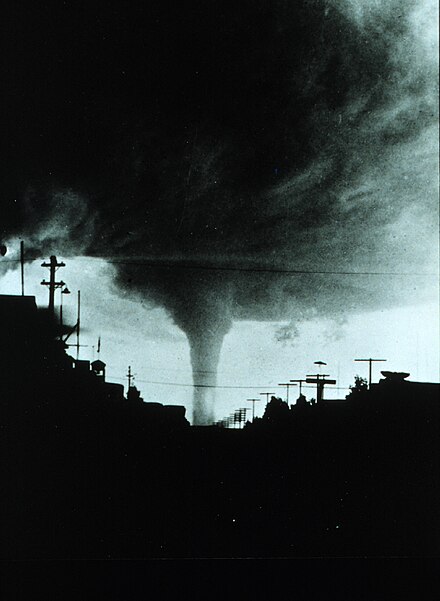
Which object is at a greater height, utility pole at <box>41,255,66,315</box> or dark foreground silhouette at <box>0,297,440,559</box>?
utility pole at <box>41,255,66,315</box>

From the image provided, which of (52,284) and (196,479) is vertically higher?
(52,284)

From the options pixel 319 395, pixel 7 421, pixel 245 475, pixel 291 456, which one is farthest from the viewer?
pixel 319 395

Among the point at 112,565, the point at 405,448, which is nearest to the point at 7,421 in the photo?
the point at 112,565

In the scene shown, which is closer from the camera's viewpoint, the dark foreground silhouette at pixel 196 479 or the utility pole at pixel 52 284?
the dark foreground silhouette at pixel 196 479

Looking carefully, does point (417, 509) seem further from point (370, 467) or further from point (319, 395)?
point (319, 395)

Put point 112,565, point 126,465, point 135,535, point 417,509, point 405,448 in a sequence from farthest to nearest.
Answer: point 126,465 < point 405,448 < point 417,509 < point 135,535 < point 112,565

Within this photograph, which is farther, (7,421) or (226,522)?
(226,522)

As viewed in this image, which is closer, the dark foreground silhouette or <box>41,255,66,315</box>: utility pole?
the dark foreground silhouette

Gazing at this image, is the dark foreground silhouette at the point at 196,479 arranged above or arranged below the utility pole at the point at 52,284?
below
